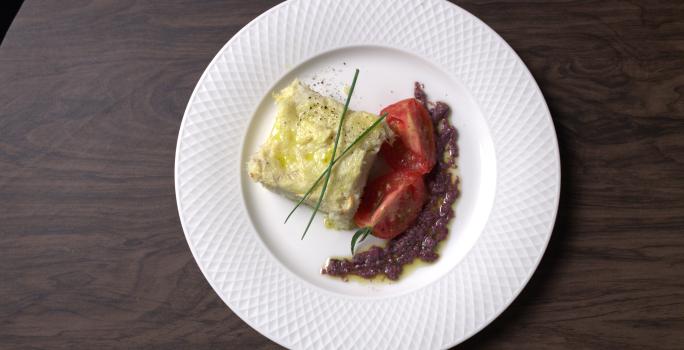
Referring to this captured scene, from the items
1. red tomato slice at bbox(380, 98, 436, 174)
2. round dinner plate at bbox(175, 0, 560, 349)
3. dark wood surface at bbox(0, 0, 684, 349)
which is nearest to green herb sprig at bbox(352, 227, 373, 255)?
round dinner plate at bbox(175, 0, 560, 349)

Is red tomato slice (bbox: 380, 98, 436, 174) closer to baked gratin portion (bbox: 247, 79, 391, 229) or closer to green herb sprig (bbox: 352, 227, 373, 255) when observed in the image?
baked gratin portion (bbox: 247, 79, 391, 229)

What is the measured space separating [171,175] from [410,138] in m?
1.36

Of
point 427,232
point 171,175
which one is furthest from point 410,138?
point 171,175

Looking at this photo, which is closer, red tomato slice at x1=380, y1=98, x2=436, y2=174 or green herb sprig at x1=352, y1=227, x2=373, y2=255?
green herb sprig at x1=352, y1=227, x2=373, y2=255

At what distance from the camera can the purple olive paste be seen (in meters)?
2.83

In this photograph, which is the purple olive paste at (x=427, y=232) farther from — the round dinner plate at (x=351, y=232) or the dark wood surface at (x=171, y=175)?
Result: the dark wood surface at (x=171, y=175)

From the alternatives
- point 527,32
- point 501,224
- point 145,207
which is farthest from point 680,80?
point 145,207

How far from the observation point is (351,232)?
2.85m

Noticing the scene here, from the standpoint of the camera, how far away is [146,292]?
287cm

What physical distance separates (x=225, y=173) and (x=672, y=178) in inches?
97.3

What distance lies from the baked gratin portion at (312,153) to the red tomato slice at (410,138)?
0.62 feet

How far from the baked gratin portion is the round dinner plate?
Answer: 0.32 m

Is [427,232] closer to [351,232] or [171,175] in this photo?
[351,232]

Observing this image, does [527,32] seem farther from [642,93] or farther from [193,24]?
[193,24]
